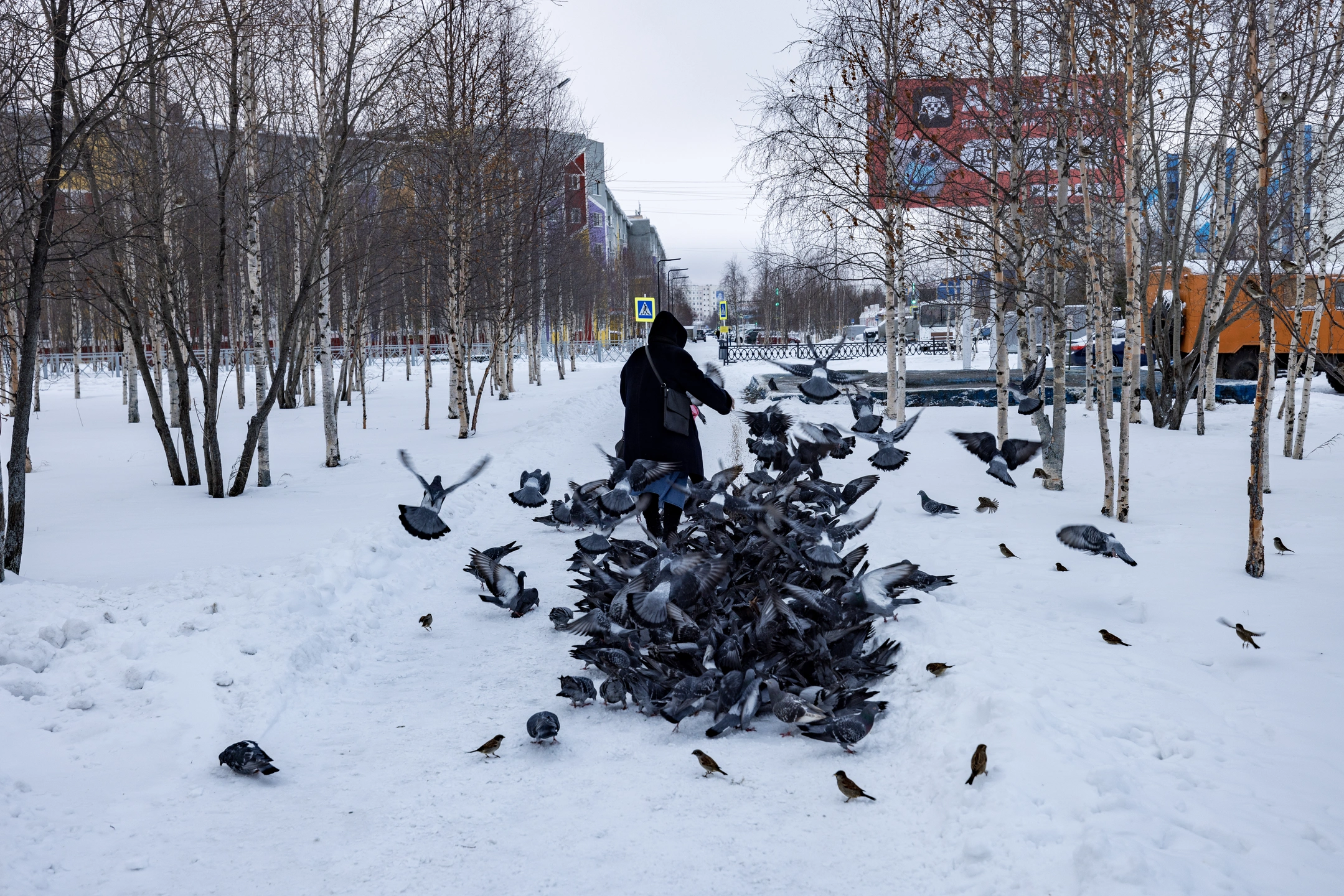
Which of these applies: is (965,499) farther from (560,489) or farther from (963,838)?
(963,838)

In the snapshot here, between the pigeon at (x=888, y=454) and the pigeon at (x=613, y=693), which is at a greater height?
the pigeon at (x=888, y=454)

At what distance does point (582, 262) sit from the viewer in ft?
110

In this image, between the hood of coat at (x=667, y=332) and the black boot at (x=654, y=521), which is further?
the black boot at (x=654, y=521)

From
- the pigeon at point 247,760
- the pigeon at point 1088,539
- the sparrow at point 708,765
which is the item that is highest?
the pigeon at point 1088,539

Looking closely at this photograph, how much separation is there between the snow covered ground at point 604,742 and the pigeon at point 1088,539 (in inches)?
Result: 7.8

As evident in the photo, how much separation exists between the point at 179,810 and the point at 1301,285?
11254mm

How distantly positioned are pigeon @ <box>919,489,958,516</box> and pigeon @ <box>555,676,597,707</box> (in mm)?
4683

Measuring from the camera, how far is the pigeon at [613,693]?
411 cm

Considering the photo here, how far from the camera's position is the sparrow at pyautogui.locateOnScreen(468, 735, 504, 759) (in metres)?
3.55

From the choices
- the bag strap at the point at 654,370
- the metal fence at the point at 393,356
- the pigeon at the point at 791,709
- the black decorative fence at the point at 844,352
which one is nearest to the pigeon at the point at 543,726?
the pigeon at the point at 791,709

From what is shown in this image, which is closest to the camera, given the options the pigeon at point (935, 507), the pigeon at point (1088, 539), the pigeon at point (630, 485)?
the pigeon at point (1088, 539)

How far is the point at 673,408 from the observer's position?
20.3ft

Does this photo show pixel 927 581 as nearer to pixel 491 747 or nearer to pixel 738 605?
pixel 738 605

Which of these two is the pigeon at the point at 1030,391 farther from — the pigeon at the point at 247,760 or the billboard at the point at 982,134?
the pigeon at the point at 247,760
